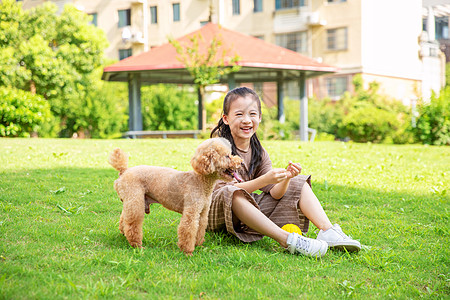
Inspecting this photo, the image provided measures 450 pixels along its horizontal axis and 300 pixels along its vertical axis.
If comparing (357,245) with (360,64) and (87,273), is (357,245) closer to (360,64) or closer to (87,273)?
(87,273)

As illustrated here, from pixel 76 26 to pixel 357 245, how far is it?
19595 mm

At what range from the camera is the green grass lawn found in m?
2.46

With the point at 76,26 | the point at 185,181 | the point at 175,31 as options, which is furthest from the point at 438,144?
the point at 175,31

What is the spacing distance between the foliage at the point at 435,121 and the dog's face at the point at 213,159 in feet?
39.2

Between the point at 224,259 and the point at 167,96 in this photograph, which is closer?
Answer: the point at 224,259

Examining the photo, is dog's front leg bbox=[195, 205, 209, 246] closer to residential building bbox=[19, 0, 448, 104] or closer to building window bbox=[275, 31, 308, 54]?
residential building bbox=[19, 0, 448, 104]

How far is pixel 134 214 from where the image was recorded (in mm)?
3010

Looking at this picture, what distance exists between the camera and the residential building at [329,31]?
23438 mm

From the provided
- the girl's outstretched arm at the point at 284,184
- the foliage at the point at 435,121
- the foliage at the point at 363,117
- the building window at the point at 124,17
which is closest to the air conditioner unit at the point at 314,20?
the foliage at the point at 363,117

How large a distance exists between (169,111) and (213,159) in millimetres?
17752

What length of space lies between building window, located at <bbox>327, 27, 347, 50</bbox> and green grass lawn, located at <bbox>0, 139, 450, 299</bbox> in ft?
62.3

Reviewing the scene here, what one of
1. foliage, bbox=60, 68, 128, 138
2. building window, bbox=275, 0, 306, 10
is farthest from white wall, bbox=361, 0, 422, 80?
foliage, bbox=60, 68, 128, 138

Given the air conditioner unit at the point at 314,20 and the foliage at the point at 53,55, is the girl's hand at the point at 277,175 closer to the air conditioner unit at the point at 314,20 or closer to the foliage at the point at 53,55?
the foliage at the point at 53,55

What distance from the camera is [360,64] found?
23.0 m
